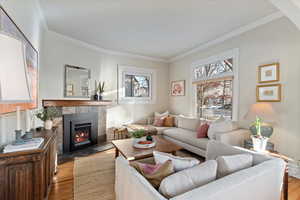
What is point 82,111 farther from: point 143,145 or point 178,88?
point 178,88

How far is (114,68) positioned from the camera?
4406mm

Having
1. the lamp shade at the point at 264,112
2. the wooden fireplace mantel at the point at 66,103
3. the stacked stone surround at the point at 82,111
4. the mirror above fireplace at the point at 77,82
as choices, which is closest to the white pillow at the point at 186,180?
the lamp shade at the point at 264,112

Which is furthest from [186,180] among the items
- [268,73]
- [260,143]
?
[268,73]

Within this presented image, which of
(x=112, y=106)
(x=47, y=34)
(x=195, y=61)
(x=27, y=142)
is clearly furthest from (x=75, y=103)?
(x=195, y=61)

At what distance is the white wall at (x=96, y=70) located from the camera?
3150 millimetres

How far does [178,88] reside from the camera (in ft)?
15.9

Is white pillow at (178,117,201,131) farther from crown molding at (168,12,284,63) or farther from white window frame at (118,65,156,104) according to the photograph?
crown molding at (168,12,284,63)

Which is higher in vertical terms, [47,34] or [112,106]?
[47,34]

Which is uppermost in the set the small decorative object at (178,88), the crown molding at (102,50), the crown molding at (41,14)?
the crown molding at (41,14)

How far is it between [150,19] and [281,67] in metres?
2.45

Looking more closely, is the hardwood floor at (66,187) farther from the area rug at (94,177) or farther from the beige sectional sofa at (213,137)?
the beige sectional sofa at (213,137)

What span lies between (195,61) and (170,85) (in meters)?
1.39

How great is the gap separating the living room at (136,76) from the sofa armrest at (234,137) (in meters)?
0.02

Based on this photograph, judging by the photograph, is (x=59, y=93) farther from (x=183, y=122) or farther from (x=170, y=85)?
(x=170, y=85)
